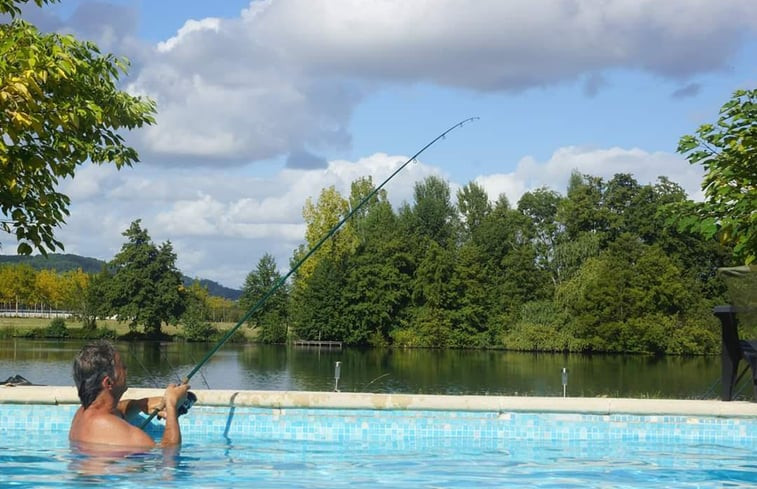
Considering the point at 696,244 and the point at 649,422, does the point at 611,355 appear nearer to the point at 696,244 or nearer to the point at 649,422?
the point at 696,244

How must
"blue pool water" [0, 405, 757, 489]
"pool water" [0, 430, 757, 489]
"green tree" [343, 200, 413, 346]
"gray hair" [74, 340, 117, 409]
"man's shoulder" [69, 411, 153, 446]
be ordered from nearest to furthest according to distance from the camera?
"gray hair" [74, 340, 117, 409] < "man's shoulder" [69, 411, 153, 446] < "pool water" [0, 430, 757, 489] < "blue pool water" [0, 405, 757, 489] < "green tree" [343, 200, 413, 346]

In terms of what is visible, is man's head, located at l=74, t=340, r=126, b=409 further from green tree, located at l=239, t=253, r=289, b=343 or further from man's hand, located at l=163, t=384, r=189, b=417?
green tree, located at l=239, t=253, r=289, b=343

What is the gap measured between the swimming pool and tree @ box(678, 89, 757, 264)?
196 centimetres

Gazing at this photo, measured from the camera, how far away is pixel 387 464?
6863mm

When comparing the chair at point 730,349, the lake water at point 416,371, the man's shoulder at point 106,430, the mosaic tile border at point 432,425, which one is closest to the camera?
the man's shoulder at point 106,430

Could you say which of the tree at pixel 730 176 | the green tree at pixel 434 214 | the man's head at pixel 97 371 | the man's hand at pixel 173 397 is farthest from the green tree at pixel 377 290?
the man's head at pixel 97 371

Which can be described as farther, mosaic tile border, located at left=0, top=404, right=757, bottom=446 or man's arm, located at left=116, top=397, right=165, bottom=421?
mosaic tile border, located at left=0, top=404, right=757, bottom=446

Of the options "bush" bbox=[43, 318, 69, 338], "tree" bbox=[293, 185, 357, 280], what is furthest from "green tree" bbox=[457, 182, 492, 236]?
"bush" bbox=[43, 318, 69, 338]

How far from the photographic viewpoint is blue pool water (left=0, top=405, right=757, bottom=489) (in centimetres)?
616

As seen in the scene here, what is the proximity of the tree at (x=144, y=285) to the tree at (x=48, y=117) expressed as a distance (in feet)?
172

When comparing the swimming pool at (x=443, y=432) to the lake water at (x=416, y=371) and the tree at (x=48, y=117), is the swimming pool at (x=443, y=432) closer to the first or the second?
the tree at (x=48, y=117)

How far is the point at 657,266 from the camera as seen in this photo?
168 ft

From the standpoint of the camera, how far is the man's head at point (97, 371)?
18.3 feet

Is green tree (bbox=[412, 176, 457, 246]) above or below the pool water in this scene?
above
